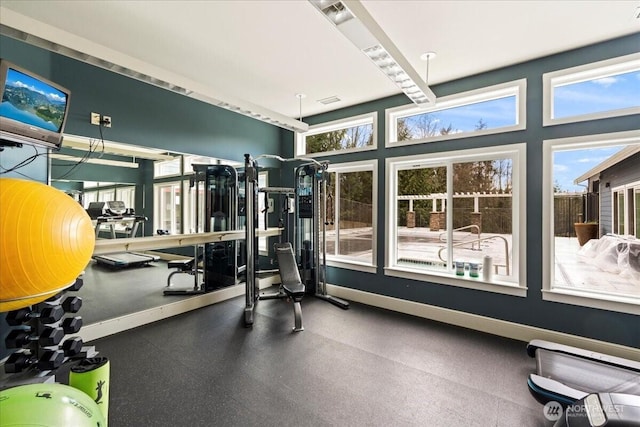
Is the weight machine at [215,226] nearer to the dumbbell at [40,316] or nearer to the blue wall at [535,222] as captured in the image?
the dumbbell at [40,316]

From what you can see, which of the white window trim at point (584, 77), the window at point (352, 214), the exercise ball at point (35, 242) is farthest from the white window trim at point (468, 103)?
the exercise ball at point (35, 242)

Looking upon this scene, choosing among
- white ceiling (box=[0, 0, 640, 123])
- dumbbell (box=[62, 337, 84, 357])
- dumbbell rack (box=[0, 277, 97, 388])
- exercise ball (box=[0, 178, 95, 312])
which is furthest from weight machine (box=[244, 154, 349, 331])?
exercise ball (box=[0, 178, 95, 312])

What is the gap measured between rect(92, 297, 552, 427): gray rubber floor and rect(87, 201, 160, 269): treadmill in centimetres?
86

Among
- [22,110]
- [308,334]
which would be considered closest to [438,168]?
[308,334]

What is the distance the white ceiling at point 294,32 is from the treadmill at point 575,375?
2.92 meters

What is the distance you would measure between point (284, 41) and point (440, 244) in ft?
10.6

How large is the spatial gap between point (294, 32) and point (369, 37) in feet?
3.06

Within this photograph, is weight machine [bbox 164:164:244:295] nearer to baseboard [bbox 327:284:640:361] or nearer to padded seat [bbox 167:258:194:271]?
padded seat [bbox 167:258:194:271]

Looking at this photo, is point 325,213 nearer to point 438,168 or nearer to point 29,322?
point 438,168

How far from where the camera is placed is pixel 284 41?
2.96 meters

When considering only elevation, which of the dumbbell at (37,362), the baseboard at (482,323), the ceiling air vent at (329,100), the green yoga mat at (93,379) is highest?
the ceiling air vent at (329,100)

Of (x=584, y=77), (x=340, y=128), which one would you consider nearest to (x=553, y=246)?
(x=584, y=77)

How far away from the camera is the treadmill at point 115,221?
10.9ft

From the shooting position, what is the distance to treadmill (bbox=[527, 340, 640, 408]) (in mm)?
2027
